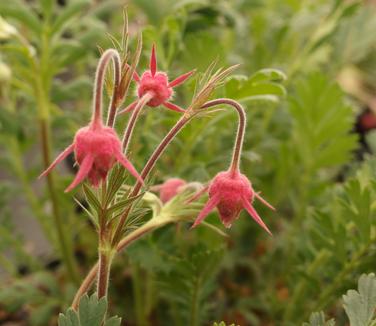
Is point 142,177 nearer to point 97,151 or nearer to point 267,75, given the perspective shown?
point 97,151

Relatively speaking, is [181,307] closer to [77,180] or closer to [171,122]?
[171,122]

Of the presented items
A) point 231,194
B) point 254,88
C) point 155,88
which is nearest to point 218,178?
point 231,194

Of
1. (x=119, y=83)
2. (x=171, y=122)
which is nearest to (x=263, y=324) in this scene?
(x=171, y=122)

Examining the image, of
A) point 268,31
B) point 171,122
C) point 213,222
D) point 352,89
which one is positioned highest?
point 352,89

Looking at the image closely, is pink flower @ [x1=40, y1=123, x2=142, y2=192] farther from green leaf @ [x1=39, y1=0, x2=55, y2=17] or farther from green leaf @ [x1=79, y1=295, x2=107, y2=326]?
green leaf @ [x1=39, y1=0, x2=55, y2=17]

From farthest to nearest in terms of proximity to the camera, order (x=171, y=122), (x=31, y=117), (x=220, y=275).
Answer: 1. (x=220, y=275)
2. (x=31, y=117)
3. (x=171, y=122)

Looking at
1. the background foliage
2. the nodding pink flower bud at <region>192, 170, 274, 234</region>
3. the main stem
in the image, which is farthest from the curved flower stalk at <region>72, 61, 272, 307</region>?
the main stem
